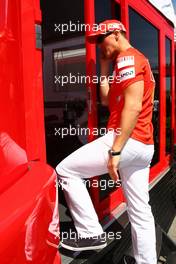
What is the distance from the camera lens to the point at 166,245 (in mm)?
3311

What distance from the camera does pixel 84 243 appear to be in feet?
7.50

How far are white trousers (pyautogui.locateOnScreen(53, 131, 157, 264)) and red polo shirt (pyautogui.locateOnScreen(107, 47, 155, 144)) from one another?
67mm

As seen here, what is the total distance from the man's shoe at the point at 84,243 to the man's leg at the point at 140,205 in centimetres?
29

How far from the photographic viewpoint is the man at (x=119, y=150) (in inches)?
89.0

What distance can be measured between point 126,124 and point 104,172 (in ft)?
1.13

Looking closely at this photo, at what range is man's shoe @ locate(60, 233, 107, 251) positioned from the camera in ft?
7.34

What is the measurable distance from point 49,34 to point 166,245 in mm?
1882

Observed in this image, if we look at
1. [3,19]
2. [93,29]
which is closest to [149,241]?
[93,29]
